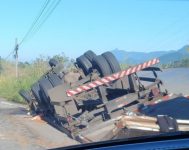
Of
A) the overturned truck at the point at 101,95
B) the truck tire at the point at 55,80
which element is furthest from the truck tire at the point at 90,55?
the truck tire at the point at 55,80

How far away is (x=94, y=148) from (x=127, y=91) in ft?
40.6

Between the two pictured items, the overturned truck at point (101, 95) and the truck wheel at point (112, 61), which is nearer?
the overturned truck at point (101, 95)

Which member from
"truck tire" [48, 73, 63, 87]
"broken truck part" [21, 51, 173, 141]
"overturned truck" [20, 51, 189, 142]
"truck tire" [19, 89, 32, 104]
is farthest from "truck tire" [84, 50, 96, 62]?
"truck tire" [19, 89, 32, 104]

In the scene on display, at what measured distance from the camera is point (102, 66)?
54.2ft

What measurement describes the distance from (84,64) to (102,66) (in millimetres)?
2027

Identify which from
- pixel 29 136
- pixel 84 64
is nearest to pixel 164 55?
pixel 84 64

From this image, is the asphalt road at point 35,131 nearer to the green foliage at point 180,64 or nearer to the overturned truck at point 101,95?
the overturned truck at point 101,95

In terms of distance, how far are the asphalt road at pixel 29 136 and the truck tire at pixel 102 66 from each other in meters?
2.26

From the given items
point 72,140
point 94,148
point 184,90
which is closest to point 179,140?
point 94,148

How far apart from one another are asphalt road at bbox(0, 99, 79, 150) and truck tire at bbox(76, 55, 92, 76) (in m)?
2.26

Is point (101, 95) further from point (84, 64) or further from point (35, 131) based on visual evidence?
point (84, 64)

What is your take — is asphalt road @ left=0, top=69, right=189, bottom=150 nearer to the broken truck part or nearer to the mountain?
the broken truck part

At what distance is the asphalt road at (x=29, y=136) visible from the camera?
511 inches

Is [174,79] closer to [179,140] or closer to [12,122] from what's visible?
[12,122]
